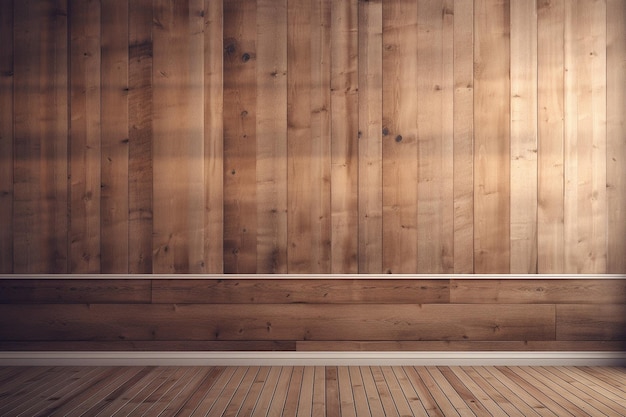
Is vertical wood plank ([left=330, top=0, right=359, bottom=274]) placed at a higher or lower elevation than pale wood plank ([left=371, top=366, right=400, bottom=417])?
higher

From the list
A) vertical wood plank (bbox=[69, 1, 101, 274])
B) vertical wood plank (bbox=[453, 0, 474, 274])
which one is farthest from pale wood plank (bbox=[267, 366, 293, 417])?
vertical wood plank (bbox=[69, 1, 101, 274])

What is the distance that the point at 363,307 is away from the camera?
3.63m

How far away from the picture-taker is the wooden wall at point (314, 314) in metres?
3.62

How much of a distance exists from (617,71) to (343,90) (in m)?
1.75

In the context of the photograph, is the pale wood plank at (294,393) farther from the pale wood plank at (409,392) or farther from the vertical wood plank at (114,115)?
the vertical wood plank at (114,115)

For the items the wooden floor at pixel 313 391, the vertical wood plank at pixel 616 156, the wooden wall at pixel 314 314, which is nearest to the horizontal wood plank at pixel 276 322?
the wooden wall at pixel 314 314

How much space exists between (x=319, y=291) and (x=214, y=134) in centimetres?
122

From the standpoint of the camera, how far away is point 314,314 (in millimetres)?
3633

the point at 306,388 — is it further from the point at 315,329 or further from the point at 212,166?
A: the point at 212,166

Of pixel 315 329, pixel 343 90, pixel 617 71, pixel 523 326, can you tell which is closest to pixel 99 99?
pixel 343 90

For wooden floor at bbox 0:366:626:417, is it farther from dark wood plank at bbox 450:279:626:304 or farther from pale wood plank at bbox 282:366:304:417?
dark wood plank at bbox 450:279:626:304

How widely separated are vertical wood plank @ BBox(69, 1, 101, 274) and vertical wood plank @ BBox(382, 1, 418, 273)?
1.85 meters

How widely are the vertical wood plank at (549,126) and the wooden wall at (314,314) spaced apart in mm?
219

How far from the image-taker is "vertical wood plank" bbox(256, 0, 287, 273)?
11.9 feet
